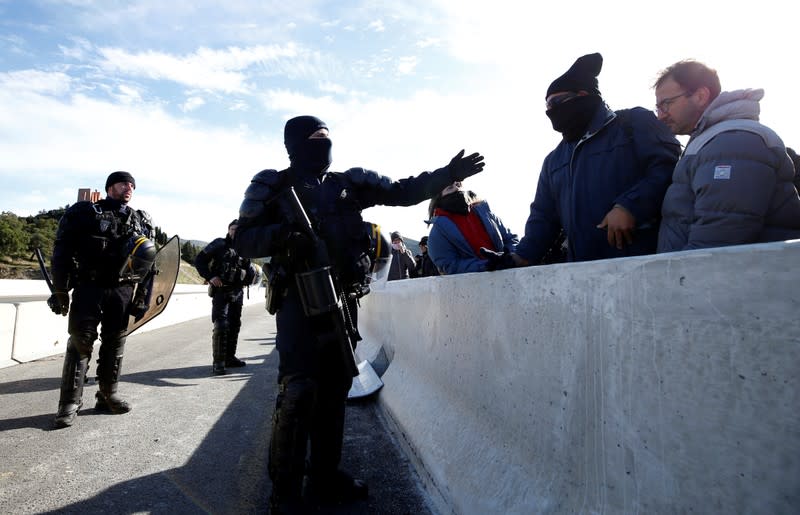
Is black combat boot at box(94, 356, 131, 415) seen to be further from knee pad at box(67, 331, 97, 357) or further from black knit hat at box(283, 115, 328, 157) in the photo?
black knit hat at box(283, 115, 328, 157)

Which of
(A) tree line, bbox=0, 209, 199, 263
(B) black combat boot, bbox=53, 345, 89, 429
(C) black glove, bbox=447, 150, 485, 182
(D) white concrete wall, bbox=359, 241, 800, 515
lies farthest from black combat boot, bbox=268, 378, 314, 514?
(A) tree line, bbox=0, 209, 199, 263

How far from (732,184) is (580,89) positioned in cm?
116

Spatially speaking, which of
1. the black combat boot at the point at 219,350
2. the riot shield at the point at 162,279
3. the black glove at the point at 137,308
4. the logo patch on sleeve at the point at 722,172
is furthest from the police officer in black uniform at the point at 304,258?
the black combat boot at the point at 219,350

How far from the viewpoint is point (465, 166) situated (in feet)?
10.5

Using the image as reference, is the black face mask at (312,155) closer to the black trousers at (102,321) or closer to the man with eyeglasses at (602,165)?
the man with eyeglasses at (602,165)

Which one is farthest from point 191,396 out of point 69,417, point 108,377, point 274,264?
point 274,264

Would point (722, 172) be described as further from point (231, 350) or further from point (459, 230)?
point (231, 350)

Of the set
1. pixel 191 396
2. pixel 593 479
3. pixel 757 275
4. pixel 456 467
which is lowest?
pixel 191 396

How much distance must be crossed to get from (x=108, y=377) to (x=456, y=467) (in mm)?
3760

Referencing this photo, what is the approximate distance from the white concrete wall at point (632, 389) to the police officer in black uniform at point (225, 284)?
5.10m

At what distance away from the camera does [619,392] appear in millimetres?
1450

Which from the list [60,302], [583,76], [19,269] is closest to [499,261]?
[583,76]

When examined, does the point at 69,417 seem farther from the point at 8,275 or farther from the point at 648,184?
the point at 8,275

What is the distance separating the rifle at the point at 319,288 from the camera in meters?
2.70
